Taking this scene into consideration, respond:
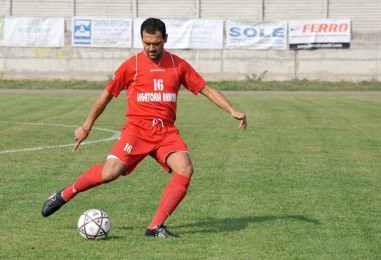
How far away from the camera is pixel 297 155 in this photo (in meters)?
15.1

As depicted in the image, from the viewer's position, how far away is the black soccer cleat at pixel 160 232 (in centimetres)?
855

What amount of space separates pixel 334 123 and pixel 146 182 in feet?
32.2

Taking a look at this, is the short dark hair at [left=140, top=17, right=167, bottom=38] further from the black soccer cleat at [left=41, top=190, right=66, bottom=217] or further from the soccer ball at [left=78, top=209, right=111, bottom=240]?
the black soccer cleat at [left=41, top=190, right=66, bottom=217]

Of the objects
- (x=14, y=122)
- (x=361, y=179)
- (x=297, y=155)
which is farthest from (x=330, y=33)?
(x=361, y=179)

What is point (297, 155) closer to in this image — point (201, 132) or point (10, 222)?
point (201, 132)

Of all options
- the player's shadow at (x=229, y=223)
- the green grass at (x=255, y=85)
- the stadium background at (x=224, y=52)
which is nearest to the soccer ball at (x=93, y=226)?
the player's shadow at (x=229, y=223)

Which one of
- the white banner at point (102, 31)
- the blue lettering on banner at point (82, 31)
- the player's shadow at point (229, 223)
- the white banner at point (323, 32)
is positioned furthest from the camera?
the blue lettering on banner at point (82, 31)

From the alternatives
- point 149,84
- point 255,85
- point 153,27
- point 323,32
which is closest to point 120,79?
point 149,84

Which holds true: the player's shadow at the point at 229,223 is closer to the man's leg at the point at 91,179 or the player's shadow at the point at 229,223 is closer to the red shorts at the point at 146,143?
the red shorts at the point at 146,143

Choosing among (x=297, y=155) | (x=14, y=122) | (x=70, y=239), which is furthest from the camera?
(x=14, y=122)

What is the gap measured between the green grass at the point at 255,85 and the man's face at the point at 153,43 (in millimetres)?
29495

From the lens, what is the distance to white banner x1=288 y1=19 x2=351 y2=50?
40.7m

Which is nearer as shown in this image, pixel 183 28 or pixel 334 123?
pixel 334 123

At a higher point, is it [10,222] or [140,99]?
[140,99]
